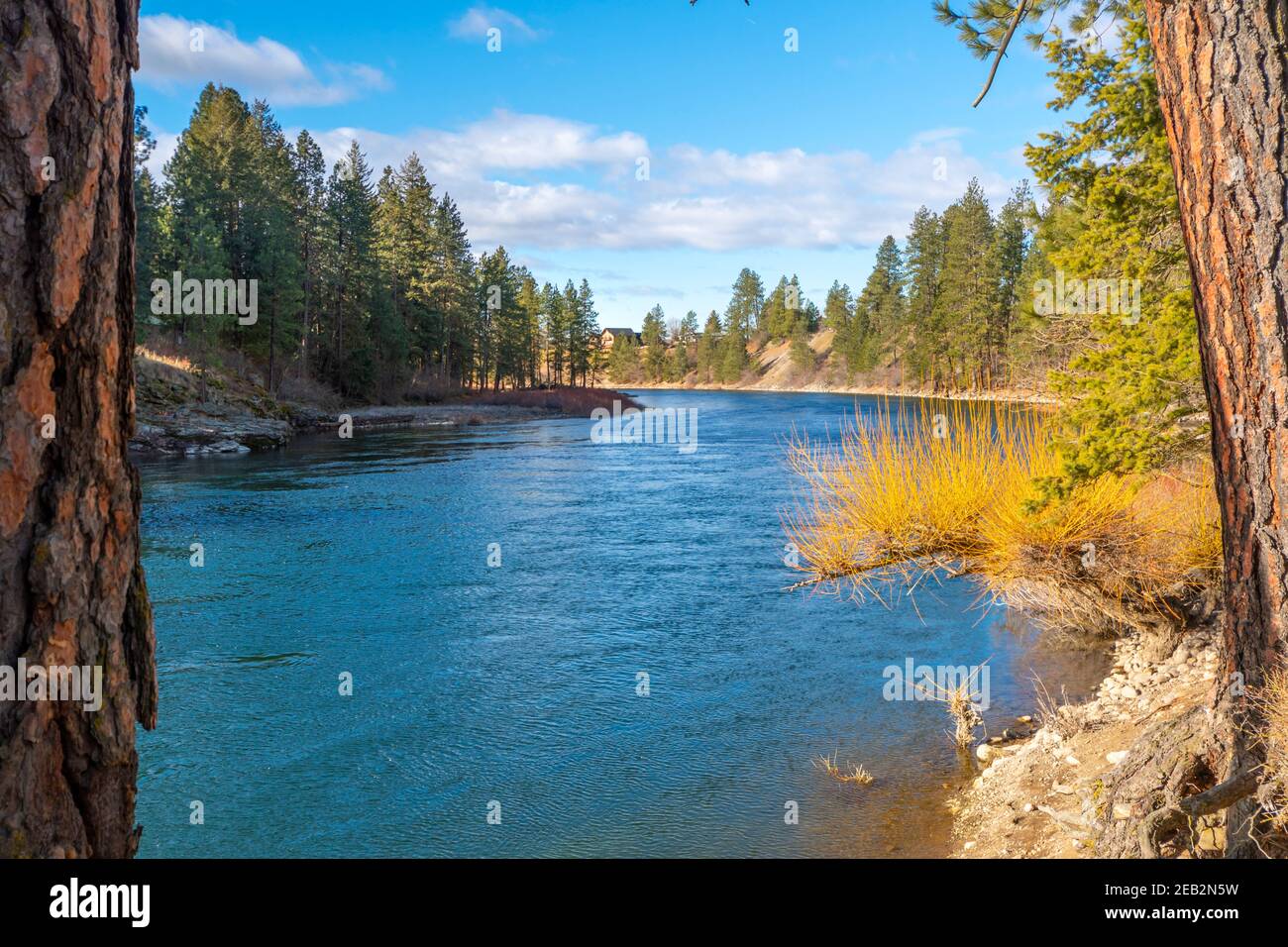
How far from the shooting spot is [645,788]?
23.8 feet

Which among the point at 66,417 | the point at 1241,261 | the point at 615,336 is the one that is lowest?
the point at 66,417

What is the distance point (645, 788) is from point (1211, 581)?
5.89 m

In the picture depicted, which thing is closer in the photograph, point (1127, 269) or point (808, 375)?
point (1127, 269)

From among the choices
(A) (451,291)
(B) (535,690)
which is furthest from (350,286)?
(B) (535,690)

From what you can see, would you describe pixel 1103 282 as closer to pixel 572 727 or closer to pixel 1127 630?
pixel 1127 630

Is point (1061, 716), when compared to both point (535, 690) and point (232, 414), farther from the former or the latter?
point (232, 414)

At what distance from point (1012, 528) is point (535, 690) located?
509 centimetres

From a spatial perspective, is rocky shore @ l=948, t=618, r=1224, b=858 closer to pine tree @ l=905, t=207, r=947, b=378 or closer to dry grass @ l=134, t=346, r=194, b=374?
dry grass @ l=134, t=346, r=194, b=374

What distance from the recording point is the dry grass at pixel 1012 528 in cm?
849

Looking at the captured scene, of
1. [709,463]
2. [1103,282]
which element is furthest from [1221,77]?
[709,463]

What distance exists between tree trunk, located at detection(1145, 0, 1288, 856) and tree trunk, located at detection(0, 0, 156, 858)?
410 cm

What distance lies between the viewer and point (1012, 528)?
8.48 meters

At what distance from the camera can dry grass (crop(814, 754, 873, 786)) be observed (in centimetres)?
727

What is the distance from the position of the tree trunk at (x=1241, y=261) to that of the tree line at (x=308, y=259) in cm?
3947
